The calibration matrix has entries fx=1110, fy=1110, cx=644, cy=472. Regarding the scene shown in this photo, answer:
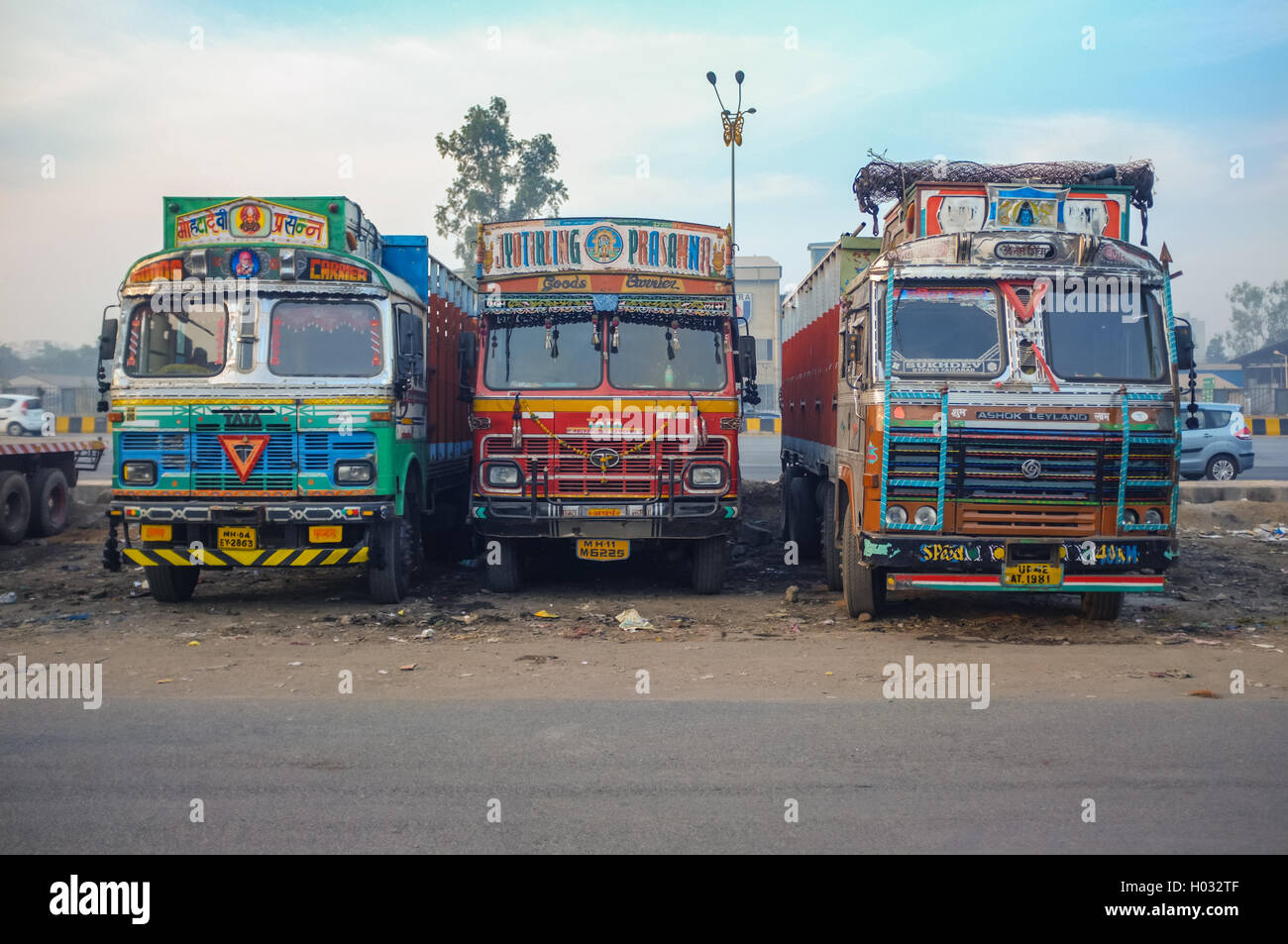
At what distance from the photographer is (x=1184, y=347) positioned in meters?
9.09

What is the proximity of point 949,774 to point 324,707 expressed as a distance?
378 centimetres

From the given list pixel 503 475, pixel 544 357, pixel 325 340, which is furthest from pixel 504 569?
pixel 325 340

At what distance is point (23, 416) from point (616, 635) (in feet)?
97.9

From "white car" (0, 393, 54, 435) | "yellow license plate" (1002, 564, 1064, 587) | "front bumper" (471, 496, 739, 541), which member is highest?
"white car" (0, 393, 54, 435)

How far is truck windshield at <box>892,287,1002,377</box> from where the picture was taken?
9047mm

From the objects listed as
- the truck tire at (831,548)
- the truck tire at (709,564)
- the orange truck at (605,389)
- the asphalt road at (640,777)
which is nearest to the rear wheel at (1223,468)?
the truck tire at (831,548)

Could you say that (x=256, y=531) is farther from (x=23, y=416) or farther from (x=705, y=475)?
(x=23, y=416)

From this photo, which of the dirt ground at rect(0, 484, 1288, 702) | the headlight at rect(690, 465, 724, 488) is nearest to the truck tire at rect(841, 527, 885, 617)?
the dirt ground at rect(0, 484, 1288, 702)

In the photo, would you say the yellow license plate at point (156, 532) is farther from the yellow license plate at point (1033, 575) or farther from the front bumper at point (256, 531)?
the yellow license plate at point (1033, 575)

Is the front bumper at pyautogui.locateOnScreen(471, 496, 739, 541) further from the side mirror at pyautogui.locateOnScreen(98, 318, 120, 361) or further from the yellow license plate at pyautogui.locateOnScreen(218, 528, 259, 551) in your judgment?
the side mirror at pyautogui.locateOnScreen(98, 318, 120, 361)

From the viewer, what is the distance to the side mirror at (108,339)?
10.3 m

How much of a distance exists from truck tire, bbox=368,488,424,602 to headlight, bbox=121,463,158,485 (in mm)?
2077

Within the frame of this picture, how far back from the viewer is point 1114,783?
5273 mm

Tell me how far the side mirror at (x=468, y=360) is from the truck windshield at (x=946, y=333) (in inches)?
171
